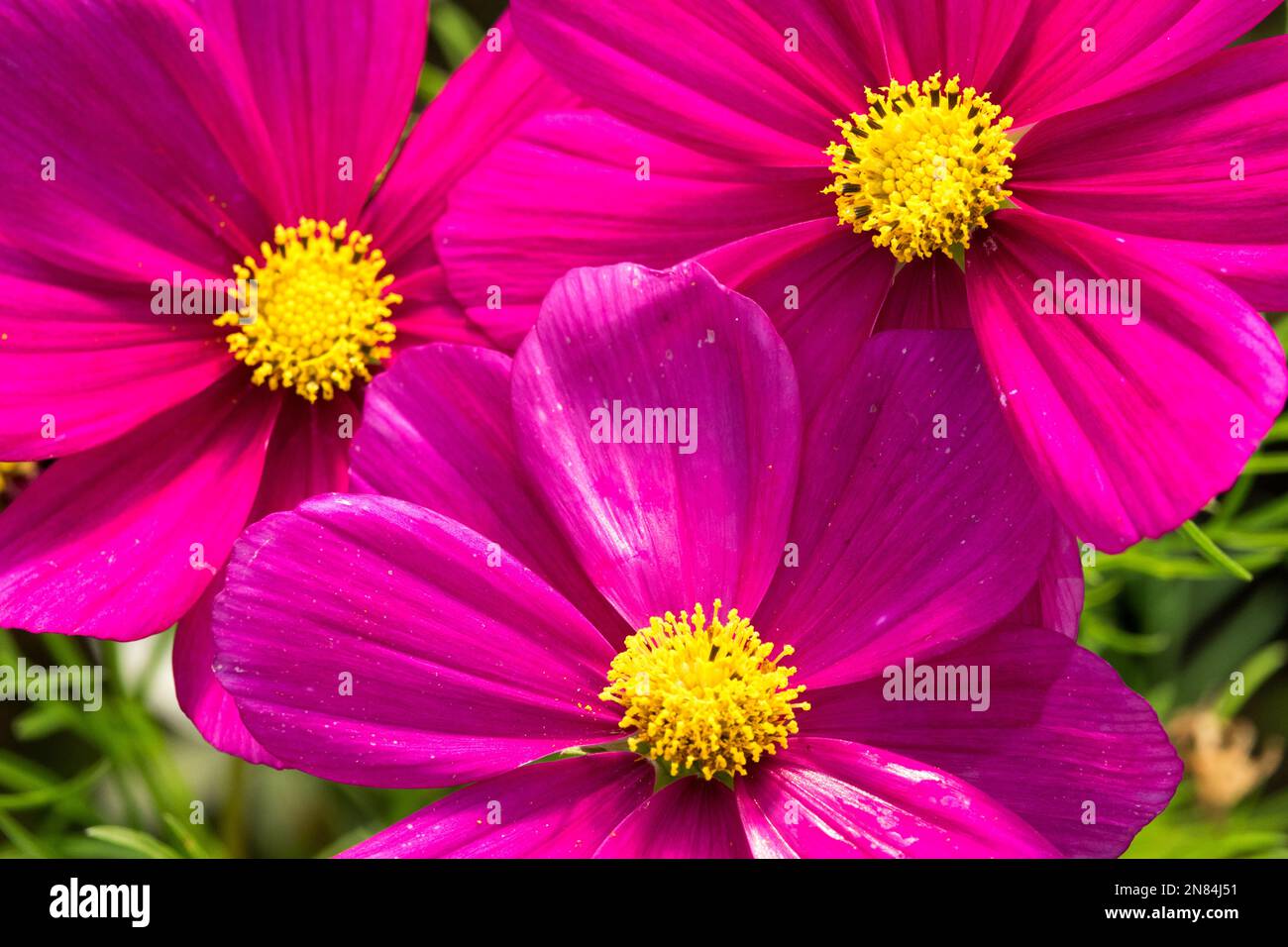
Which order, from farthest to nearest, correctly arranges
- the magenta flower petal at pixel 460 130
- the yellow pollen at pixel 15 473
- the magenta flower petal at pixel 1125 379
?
the yellow pollen at pixel 15 473 < the magenta flower petal at pixel 460 130 < the magenta flower petal at pixel 1125 379

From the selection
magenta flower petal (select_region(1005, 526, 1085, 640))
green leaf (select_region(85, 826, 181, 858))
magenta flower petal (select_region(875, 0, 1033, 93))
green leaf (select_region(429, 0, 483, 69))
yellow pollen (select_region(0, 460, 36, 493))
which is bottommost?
green leaf (select_region(85, 826, 181, 858))

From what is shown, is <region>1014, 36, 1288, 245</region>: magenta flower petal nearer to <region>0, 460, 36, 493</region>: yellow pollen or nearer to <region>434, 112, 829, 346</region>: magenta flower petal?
<region>434, 112, 829, 346</region>: magenta flower petal

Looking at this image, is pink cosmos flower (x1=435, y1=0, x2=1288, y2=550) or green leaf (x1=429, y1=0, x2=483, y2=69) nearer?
pink cosmos flower (x1=435, y1=0, x2=1288, y2=550)

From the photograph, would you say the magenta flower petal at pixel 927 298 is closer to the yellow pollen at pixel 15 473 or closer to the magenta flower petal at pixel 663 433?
the magenta flower petal at pixel 663 433

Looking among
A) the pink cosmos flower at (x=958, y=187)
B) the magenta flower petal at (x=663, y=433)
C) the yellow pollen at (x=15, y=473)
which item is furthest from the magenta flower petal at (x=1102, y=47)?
the yellow pollen at (x=15, y=473)

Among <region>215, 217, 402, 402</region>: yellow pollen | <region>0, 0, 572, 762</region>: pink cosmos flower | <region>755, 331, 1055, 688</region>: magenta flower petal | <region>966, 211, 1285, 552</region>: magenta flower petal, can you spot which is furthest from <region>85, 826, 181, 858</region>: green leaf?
<region>966, 211, 1285, 552</region>: magenta flower petal

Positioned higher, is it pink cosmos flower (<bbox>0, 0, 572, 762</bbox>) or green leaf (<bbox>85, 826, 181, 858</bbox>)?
pink cosmos flower (<bbox>0, 0, 572, 762</bbox>)
